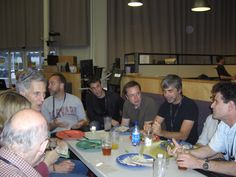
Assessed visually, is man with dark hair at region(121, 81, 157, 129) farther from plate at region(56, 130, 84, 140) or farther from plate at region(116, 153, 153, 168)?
plate at region(116, 153, 153, 168)

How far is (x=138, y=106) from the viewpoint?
134 inches

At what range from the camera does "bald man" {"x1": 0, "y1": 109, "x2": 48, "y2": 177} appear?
1.22 m

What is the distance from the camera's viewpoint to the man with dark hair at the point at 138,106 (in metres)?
3.29

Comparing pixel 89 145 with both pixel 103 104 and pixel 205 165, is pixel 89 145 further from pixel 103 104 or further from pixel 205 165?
pixel 103 104

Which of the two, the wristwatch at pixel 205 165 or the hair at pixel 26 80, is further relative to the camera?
the hair at pixel 26 80

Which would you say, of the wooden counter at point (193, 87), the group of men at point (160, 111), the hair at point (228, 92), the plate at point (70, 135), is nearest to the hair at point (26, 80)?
the group of men at point (160, 111)

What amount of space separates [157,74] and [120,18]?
329 cm

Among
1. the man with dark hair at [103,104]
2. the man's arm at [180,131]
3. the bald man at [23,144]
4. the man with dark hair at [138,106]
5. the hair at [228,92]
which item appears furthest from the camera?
the man with dark hair at [103,104]

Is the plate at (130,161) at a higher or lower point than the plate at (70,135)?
lower

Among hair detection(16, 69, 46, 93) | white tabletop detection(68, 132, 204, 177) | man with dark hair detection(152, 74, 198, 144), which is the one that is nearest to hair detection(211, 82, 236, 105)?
white tabletop detection(68, 132, 204, 177)

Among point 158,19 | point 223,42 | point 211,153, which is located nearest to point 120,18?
point 158,19

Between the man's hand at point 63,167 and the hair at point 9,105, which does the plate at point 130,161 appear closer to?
the man's hand at point 63,167

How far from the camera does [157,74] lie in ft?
21.9

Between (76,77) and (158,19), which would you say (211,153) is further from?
(158,19)
